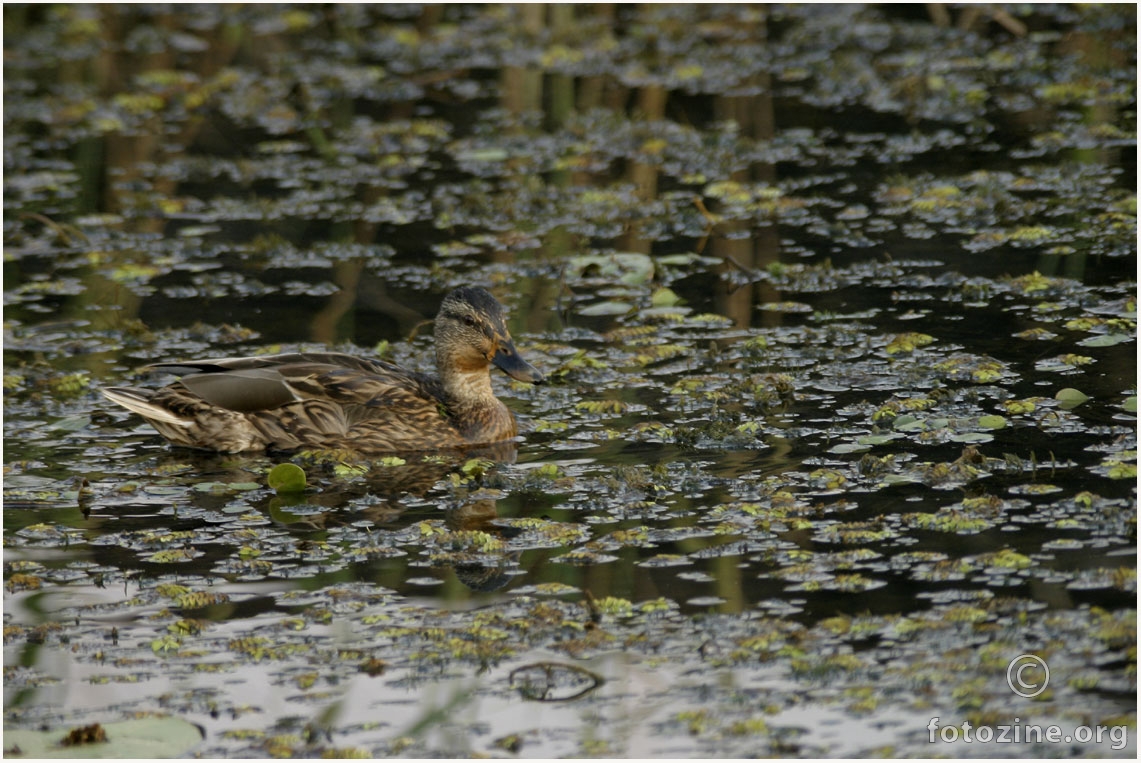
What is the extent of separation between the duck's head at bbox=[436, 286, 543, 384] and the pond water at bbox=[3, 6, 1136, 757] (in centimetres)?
34

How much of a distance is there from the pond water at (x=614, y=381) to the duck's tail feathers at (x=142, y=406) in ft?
0.76

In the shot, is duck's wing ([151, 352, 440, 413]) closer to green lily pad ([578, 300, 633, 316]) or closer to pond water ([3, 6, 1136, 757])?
pond water ([3, 6, 1136, 757])

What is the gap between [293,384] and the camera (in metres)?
9.12

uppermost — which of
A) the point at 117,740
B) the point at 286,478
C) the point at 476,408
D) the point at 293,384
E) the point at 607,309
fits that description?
the point at 607,309

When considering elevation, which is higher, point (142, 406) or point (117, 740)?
point (142, 406)

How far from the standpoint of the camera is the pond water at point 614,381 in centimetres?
606

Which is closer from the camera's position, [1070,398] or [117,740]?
[117,740]

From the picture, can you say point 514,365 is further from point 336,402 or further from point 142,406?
point 142,406

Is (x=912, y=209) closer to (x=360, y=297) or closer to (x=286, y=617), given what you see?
(x=360, y=297)

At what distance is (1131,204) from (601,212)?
384cm

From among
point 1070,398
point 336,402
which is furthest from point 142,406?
point 1070,398

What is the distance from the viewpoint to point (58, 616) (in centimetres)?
686

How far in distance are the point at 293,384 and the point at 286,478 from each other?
3.31 feet

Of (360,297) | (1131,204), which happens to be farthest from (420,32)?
(1131,204)
